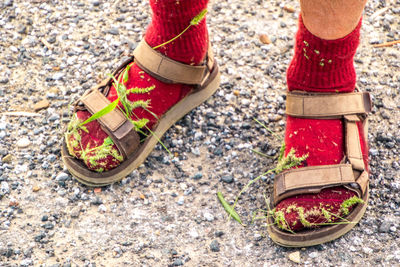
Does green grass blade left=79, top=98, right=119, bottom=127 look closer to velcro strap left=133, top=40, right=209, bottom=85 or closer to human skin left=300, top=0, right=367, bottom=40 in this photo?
velcro strap left=133, top=40, right=209, bottom=85

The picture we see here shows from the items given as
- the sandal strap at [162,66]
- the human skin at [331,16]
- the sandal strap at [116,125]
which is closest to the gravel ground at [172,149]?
the sandal strap at [116,125]

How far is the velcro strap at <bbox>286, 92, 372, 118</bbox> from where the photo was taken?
1.88 m

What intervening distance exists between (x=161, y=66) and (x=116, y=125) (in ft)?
1.00

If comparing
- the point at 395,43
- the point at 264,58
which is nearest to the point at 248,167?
the point at 264,58

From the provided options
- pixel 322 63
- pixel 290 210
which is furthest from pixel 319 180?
pixel 322 63

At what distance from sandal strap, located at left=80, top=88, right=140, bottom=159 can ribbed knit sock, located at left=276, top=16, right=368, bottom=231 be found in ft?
2.10

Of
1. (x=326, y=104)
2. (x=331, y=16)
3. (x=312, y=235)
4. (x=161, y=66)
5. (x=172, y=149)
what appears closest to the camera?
(x=331, y=16)

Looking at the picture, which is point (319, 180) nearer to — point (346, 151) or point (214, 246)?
point (346, 151)

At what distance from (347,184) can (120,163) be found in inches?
35.8

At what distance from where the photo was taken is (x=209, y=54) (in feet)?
7.16

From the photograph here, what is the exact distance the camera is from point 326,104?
1.88m

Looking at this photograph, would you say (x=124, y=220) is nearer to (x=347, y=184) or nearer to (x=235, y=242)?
(x=235, y=242)

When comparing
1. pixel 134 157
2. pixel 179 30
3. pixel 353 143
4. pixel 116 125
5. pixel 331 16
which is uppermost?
pixel 331 16

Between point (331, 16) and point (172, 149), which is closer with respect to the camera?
point (331, 16)
